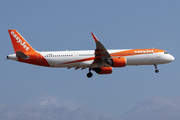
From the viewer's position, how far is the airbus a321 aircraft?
173 feet

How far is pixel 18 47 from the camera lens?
176 feet

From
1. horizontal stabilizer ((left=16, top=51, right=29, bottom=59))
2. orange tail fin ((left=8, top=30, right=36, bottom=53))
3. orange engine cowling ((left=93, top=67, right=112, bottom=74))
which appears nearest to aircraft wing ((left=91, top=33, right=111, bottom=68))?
orange engine cowling ((left=93, top=67, right=112, bottom=74))

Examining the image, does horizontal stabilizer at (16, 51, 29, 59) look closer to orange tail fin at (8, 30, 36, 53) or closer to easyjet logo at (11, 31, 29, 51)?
orange tail fin at (8, 30, 36, 53)

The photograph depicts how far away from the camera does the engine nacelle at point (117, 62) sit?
52622 millimetres

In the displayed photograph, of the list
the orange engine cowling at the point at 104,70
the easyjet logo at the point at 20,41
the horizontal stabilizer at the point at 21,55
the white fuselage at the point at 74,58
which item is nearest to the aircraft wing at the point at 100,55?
the orange engine cowling at the point at 104,70

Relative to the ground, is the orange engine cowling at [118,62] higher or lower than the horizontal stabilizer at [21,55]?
lower

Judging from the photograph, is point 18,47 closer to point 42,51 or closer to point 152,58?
point 42,51

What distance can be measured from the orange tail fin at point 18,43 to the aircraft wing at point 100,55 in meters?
11.9

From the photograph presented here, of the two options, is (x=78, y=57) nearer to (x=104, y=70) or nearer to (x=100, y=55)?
(x=100, y=55)

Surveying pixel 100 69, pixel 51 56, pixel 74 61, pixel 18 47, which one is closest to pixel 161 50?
pixel 100 69

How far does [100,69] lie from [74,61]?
5070 mm

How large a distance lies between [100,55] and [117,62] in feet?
10.9

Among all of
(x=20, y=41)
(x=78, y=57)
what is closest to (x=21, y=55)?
(x=20, y=41)

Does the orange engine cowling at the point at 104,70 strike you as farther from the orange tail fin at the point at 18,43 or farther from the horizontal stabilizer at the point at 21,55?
the horizontal stabilizer at the point at 21,55
